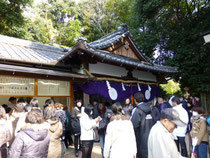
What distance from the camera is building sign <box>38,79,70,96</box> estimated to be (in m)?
6.95

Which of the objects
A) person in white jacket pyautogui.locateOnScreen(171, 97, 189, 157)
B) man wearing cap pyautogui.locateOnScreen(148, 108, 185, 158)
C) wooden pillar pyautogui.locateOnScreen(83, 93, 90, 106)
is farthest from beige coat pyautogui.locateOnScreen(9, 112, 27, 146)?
wooden pillar pyautogui.locateOnScreen(83, 93, 90, 106)

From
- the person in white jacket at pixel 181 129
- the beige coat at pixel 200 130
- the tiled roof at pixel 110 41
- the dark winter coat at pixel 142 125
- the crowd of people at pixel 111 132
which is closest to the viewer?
the crowd of people at pixel 111 132

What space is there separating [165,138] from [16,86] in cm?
568

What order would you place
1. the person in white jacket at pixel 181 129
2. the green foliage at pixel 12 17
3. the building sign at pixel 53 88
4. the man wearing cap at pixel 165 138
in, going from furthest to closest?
the green foliage at pixel 12 17 < the building sign at pixel 53 88 < the person in white jacket at pixel 181 129 < the man wearing cap at pixel 165 138

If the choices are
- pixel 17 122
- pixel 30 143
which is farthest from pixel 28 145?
pixel 17 122

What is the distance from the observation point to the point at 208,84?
11758 millimetres

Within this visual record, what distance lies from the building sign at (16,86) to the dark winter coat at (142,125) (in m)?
4.30

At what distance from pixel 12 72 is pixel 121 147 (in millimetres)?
4600

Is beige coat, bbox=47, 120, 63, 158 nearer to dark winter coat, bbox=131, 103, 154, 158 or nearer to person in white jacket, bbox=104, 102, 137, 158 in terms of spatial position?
person in white jacket, bbox=104, 102, 137, 158

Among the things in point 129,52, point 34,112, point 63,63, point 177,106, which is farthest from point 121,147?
point 129,52

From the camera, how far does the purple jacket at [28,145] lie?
253cm

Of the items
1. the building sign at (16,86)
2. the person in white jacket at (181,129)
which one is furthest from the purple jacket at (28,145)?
the person in white jacket at (181,129)

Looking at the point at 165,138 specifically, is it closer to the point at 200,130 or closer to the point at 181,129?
the point at 200,130

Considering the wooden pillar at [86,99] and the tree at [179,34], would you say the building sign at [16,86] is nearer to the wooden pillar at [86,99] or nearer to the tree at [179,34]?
the wooden pillar at [86,99]
